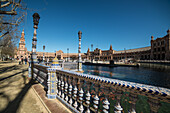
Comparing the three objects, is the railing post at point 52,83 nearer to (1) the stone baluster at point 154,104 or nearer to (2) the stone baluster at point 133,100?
(2) the stone baluster at point 133,100

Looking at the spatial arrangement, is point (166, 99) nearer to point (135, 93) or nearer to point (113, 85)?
point (135, 93)

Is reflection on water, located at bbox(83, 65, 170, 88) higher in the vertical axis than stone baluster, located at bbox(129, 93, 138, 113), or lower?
lower

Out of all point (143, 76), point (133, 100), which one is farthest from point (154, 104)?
point (143, 76)

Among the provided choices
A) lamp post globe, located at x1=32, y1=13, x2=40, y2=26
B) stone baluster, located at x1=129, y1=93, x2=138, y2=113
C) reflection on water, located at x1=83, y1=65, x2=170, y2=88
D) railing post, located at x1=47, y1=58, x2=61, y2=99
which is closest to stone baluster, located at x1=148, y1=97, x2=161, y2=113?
stone baluster, located at x1=129, y1=93, x2=138, y2=113

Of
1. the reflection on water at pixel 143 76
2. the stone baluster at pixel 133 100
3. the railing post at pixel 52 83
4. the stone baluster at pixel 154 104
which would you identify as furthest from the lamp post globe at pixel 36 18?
the reflection on water at pixel 143 76

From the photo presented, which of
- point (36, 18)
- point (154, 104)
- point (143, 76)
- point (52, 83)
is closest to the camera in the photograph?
point (154, 104)

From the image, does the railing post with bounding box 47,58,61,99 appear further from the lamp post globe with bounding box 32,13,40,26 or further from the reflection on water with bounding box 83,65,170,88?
the reflection on water with bounding box 83,65,170,88

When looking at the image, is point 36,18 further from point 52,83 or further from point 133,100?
point 133,100

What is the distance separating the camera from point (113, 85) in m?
1.44

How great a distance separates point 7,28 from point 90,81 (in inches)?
643

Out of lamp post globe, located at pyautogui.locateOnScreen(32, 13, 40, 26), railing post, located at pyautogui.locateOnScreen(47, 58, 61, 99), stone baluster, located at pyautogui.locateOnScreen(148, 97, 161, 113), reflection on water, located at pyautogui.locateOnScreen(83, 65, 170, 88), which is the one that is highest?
lamp post globe, located at pyautogui.locateOnScreen(32, 13, 40, 26)

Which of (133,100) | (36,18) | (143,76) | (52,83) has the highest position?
(36,18)

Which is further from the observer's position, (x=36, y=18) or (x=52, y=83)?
(x=36, y=18)

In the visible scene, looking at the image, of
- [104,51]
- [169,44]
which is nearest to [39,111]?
[169,44]
